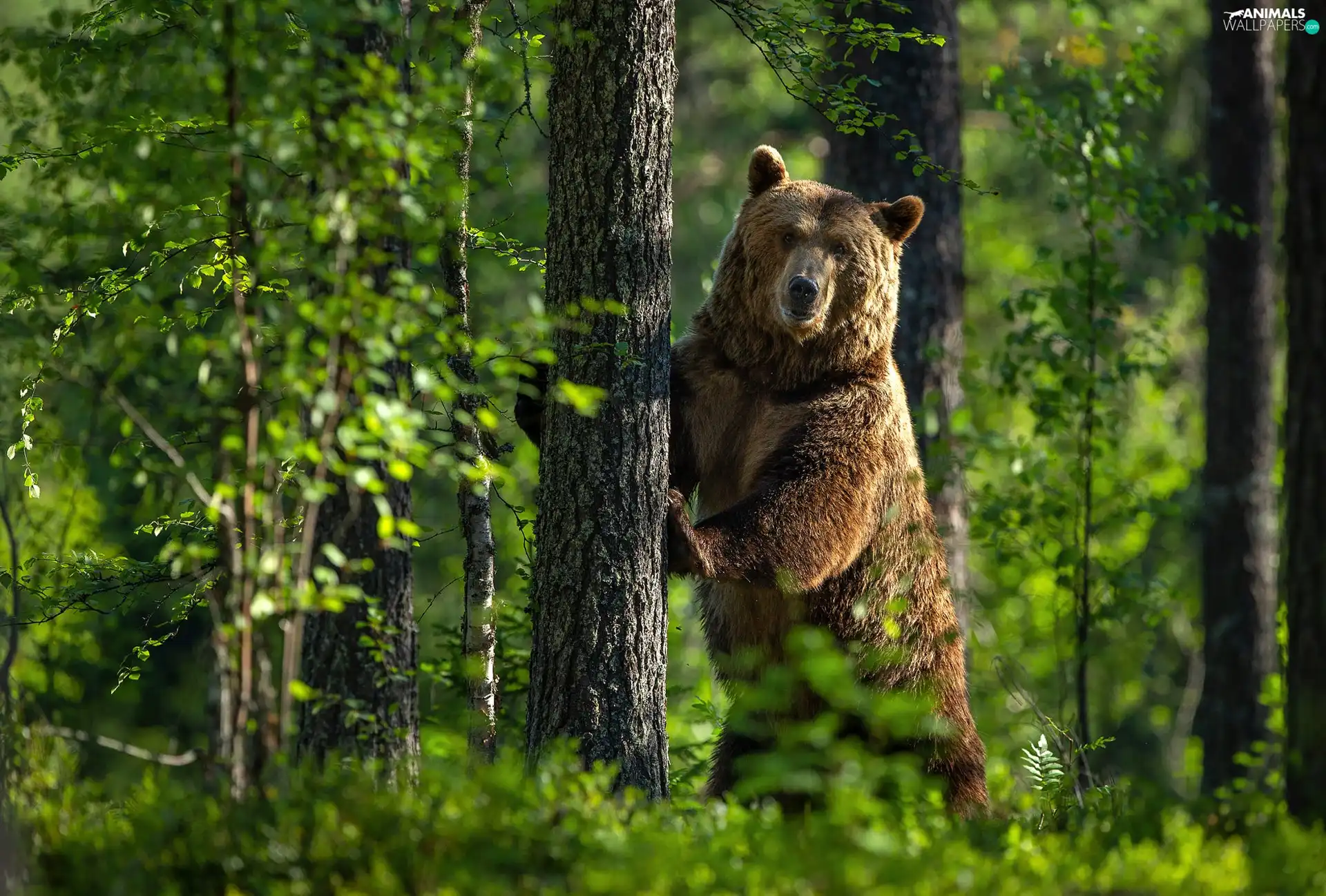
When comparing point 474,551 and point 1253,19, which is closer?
point 474,551

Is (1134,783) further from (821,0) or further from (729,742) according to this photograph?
(821,0)

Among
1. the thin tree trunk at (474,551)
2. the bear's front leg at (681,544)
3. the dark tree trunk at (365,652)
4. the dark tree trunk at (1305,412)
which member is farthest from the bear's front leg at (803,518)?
the dark tree trunk at (1305,412)

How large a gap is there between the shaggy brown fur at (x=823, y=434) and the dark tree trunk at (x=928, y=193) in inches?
74.0

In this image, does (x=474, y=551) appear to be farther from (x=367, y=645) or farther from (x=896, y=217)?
(x=896, y=217)

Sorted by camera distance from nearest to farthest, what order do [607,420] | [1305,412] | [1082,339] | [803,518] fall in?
[1305,412] → [607,420] → [803,518] → [1082,339]

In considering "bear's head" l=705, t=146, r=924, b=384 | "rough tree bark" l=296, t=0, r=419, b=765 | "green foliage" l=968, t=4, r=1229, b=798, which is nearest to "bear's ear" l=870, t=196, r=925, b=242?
"bear's head" l=705, t=146, r=924, b=384

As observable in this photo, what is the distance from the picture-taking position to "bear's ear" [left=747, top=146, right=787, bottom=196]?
237 inches

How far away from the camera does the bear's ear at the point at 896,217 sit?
5938 millimetres

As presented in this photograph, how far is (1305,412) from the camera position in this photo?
13.6ft

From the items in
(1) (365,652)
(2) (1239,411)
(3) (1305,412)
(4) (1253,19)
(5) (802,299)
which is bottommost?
(1) (365,652)

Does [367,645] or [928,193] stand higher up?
[928,193]

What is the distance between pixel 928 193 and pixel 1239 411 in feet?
14.8

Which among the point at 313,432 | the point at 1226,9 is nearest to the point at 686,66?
the point at 1226,9

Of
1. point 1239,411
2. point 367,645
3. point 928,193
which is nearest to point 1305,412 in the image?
point 367,645
